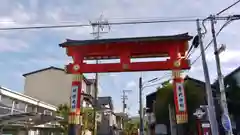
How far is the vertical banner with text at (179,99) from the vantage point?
55.6 feet

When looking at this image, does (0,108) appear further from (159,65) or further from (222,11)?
(222,11)

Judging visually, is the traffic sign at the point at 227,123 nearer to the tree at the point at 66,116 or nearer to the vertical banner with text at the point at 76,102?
the vertical banner with text at the point at 76,102

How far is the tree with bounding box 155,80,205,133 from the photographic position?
2217cm

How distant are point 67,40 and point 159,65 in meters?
6.47

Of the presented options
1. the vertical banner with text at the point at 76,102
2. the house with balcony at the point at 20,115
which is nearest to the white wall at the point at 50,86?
the house with balcony at the point at 20,115

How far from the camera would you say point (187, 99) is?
2284cm

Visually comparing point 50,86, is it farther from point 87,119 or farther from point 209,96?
point 209,96

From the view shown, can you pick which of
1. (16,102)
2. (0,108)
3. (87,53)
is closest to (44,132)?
(16,102)

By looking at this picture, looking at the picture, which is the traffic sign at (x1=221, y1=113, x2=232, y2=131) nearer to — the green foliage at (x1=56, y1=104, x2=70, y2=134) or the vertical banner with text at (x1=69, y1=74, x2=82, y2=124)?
the vertical banner with text at (x1=69, y1=74, x2=82, y2=124)

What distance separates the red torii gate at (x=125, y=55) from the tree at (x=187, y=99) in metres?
4.55

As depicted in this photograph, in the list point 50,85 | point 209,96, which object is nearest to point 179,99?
point 209,96

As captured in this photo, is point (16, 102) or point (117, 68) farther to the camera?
point (16, 102)

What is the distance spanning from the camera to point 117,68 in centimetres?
1847

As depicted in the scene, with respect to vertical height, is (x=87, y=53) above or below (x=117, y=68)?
above
